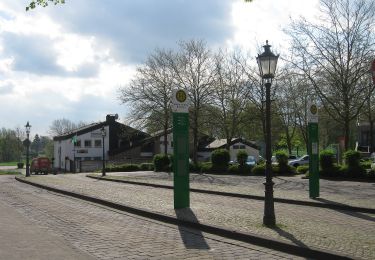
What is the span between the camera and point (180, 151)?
569 inches

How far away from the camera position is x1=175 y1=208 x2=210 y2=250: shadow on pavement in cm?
942

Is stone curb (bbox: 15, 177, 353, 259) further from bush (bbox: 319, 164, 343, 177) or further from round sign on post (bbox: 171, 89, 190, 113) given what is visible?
bush (bbox: 319, 164, 343, 177)

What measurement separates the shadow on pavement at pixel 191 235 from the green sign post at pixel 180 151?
97cm

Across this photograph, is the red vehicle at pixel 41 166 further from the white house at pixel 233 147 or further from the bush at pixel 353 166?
the bush at pixel 353 166

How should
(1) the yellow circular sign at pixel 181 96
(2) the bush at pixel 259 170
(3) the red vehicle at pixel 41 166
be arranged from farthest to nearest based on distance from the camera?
(3) the red vehicle at pixel 41 166, (2) the bush at pixel 259 170, (1) the yellow circular sign at pixel 181 96

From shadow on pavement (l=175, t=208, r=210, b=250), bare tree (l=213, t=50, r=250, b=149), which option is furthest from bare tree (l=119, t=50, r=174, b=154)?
shadow on pavement (l=175, t=208, r=210, b=250)

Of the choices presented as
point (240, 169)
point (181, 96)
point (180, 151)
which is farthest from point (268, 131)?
point (240, 169)

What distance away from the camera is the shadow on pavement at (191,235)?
9.42m

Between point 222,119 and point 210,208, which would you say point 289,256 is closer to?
point 210,208

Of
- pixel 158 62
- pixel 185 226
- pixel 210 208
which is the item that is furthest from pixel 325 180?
pixel 158 62

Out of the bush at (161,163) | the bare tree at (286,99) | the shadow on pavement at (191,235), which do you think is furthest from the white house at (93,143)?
the shadow on pavement at (191,235)

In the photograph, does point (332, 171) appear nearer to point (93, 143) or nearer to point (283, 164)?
point (283, 164)

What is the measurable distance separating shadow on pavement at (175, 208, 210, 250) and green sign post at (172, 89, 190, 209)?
0.97m

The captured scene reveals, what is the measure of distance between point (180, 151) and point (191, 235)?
4.19 meters
